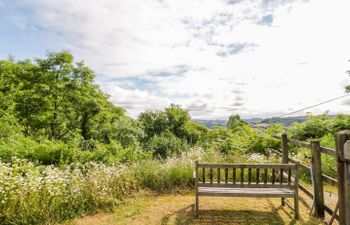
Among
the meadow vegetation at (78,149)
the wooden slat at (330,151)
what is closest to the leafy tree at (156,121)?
the meadow vegetation at (78,149)

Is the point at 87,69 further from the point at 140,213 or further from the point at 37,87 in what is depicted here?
the point at 140,213

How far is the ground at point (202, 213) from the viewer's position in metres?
4.51

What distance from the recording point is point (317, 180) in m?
4.41

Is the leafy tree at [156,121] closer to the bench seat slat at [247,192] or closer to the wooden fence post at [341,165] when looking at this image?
the bench seat slat at [247,192]

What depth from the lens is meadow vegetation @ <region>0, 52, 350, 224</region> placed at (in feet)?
15.1

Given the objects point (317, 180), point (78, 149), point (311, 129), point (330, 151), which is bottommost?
point (317, 180)

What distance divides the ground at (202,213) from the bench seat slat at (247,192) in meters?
0.56

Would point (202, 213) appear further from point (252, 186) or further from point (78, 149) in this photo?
point (78, 149)

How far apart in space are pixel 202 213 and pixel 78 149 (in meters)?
4.63

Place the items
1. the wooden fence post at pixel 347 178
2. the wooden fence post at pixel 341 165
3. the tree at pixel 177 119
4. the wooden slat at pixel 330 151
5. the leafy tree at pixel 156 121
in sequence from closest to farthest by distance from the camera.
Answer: the wooden fence post at pixel 347 178, the wooden fence post at pixel 341 165, the wooden slat at pixel 330 151, the leafy tree at pixel 156 121, the tree at pixel 177 119

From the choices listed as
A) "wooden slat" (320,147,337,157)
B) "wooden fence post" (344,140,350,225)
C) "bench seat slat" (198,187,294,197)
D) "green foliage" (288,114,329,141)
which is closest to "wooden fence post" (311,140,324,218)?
"wooden slat" (320,147,337,157)

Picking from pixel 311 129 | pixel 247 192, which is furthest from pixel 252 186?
pixel 311 129

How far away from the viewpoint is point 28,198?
4406 millimetres

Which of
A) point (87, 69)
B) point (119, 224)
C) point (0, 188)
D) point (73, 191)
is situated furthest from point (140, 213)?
point (87, 69)
